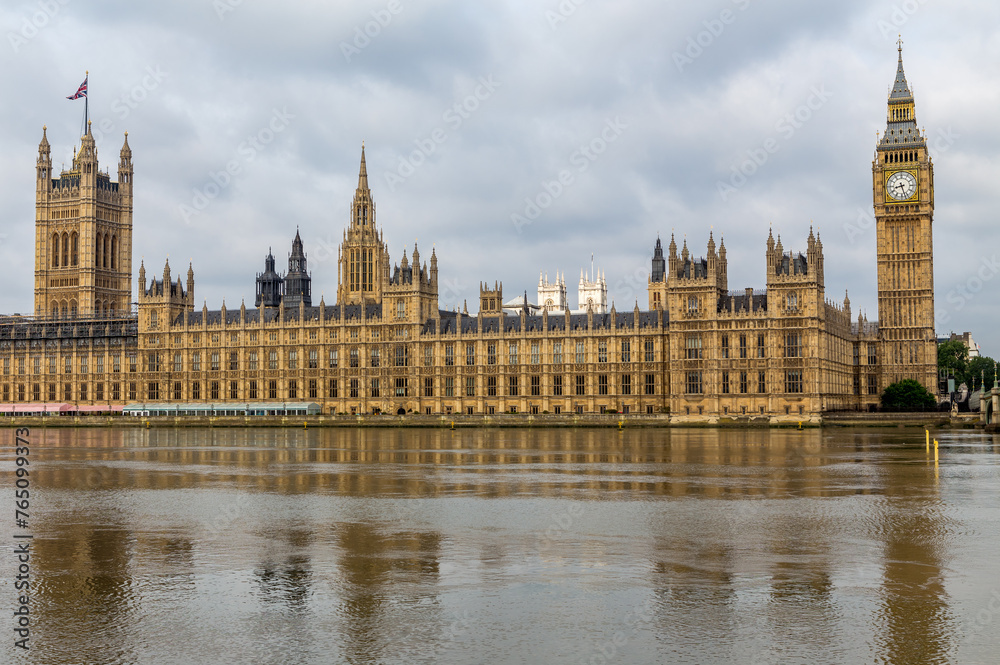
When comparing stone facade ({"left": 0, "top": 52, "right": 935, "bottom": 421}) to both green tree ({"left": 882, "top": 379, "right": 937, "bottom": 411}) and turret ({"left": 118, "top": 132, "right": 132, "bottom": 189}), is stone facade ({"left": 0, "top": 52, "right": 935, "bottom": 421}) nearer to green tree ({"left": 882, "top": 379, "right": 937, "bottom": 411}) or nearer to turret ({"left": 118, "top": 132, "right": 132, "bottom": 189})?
green tree ({"left": 882, "top": 379, "right": 937, "bottom": 411})

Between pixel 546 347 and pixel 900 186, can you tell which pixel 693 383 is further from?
pixel 900 186

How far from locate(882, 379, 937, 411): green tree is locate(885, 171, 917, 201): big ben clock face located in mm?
23825

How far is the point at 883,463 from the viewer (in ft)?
171

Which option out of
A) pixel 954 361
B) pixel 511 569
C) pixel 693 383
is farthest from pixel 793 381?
pixel 511 569

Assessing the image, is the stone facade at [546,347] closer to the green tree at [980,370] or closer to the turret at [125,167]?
the turret at [125,167]

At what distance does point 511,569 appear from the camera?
74.3ft

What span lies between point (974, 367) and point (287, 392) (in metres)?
117

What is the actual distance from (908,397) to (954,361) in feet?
205

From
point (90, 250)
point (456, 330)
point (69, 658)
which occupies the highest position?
point (90, 250)

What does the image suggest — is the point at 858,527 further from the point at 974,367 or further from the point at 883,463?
the point at 974,367

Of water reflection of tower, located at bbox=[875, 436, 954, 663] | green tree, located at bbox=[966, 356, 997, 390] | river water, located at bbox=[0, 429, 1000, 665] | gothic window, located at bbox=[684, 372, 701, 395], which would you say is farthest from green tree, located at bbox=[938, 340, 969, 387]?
water reflection of tower, located at bbox=[875, 436, 954, 663]

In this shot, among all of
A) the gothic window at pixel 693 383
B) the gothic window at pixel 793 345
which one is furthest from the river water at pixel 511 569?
the gothic window at pixel 693 383

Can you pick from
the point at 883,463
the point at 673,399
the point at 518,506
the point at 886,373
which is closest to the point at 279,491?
the point at 518,506

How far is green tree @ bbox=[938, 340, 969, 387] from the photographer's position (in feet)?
584
